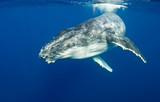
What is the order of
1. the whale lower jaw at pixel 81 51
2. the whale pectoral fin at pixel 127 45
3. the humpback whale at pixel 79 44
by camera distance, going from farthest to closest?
the whale pectoral fin at pixel 127 45, the whale lower jaw at pixel 81 51, the humpback whale at pixel 79 44

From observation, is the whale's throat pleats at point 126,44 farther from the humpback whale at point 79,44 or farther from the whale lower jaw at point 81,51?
the whale lower jaw at point 81,51

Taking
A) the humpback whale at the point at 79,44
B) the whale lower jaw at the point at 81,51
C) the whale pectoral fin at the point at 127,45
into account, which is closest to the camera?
the humpback whale at the point at 79,44

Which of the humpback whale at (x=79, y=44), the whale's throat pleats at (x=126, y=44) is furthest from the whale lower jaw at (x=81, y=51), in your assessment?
the whale's throat pleats at (x=126, y=44)

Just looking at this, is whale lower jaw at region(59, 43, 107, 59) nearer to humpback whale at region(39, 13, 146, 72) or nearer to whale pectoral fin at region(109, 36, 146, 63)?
humpback whale at region(39, 13, 146, 72)

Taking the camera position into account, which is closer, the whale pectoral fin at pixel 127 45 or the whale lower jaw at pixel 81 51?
the whale lower jaw at pixel 81 51

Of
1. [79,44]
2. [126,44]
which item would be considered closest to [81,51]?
[79,44]

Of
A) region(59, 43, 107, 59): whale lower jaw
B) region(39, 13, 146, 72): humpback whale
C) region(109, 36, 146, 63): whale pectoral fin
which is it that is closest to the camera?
region(39, 13, 146, 72): humpback whale

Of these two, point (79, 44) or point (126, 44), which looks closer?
point (79, 44)

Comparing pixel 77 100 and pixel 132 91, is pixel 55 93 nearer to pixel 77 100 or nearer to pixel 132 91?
pixel 77 100

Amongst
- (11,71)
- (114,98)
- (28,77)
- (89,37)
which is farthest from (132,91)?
(11,71)

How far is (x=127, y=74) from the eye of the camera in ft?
97.5

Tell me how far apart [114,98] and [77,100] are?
5.80 meters

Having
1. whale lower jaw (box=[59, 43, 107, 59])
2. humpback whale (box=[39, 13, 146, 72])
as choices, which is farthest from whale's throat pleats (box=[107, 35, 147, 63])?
whale lower jaw (box=[59, 43, 107, 59])

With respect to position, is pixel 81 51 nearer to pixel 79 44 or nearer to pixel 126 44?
pixel 79 44
